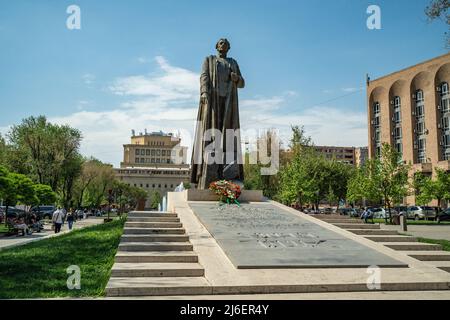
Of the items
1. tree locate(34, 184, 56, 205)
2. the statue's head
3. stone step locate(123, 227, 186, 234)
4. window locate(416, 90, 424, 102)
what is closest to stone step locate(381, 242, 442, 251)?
stone step locate(123, 227, 186, 234)

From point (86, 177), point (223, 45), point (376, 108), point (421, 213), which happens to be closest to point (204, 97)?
A: point (223, 45)

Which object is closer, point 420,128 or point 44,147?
point 44,147

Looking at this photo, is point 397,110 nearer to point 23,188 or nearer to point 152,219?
point 23,188

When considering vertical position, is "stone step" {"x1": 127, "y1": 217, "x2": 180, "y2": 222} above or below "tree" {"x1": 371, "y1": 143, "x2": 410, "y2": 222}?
below

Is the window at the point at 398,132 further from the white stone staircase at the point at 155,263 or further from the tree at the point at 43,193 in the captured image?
the white stone staircase at the point at 155,263

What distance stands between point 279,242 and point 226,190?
18.7ft

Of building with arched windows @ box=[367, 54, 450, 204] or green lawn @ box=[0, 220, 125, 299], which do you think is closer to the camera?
green lawn @ box=[0, 220, 125, 299]

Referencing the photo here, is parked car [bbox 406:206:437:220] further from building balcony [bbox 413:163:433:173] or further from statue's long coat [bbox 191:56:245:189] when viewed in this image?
statue's long coat [bbox 191:56:245:189]

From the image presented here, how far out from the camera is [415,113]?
57906 mm

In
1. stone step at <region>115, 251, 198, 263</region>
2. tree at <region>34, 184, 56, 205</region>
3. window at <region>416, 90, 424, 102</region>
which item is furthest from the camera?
window at <region>416, 90, 424, 102</region>

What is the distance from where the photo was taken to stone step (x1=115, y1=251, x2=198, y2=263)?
28.7 ft

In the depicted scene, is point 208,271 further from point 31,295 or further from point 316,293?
point 31,295

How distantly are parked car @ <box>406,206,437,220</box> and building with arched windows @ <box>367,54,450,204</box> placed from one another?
10062mm

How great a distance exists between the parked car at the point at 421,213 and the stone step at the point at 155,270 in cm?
3709
